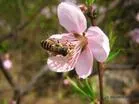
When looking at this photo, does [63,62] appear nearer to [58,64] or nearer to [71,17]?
[58,64]

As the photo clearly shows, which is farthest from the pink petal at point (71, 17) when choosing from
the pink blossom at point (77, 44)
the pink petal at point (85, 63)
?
the pink petal at point (85, 63)

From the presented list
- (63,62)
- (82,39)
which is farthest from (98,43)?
(63,62)

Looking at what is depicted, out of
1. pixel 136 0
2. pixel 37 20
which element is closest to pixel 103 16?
pixel 136 0

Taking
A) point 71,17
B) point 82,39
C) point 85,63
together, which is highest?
point 71,17

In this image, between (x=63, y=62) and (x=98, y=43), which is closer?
(x=98, y=43)

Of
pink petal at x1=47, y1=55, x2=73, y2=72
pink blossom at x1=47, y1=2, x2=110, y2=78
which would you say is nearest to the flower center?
pink blossom at x1=47, y1=2, x2=110, y2=78

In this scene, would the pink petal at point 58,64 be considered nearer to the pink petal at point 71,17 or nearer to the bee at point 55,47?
the bee at point 55,47

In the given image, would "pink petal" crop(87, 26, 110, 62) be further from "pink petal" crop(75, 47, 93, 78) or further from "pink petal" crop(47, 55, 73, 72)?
"pink petal" crop(47, 55, 73, 72)
